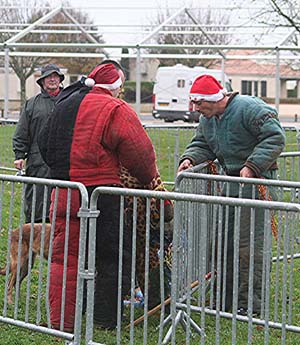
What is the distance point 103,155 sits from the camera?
6.04 metres

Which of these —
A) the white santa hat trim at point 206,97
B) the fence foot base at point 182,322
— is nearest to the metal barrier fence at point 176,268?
the fence foot base at point 182,322

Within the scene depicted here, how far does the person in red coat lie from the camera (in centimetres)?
598

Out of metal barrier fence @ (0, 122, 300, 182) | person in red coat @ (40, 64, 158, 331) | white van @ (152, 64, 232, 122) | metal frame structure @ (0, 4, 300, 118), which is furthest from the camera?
white van @ (152, 64, 232, 122)

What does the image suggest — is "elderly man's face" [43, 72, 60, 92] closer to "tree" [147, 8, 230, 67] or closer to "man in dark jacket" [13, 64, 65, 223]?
"man in dark jacket" [13, 64, 65, 223]

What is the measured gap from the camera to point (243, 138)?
6.93 m

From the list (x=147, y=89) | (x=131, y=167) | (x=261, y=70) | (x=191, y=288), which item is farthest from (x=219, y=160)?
(x=147, y=89)

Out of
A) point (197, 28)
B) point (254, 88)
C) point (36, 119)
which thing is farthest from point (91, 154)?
point (254, 88)

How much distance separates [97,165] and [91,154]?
0.32 ft

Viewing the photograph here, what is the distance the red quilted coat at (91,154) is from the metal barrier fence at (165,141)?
27.4 feet

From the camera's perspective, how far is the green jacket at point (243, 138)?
6.75 meters

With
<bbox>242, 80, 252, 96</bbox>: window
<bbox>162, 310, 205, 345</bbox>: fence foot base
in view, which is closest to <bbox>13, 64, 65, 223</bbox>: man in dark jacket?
<bbox>162, 310, 205, 345</bbox>: fence foot base

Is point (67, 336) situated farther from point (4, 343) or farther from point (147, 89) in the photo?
point (147, 89)

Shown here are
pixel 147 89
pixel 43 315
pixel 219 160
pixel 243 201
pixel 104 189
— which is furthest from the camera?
pixel 147 89

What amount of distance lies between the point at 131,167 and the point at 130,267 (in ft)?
2.24
